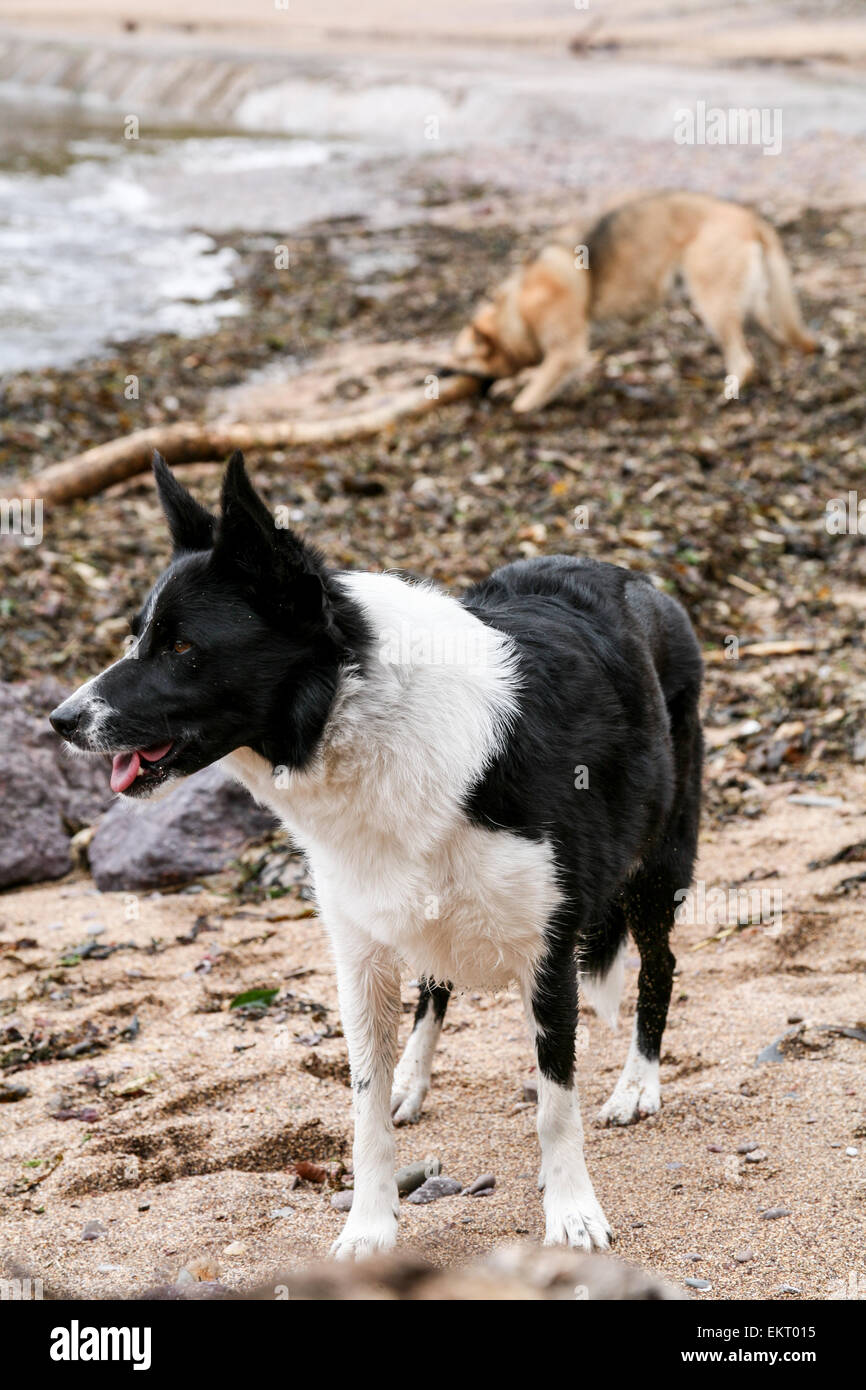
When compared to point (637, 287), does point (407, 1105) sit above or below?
below

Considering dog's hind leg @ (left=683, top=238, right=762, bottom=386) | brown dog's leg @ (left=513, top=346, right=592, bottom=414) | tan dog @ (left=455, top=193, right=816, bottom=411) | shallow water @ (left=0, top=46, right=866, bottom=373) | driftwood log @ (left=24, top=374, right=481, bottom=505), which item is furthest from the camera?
shallow water @ (left=0, top=46, right=866, bottom=373)

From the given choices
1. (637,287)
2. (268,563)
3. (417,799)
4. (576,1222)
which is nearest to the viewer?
(268,563)

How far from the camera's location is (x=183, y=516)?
3070 mm

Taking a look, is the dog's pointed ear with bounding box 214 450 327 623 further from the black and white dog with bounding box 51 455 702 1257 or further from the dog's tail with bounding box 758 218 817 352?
the dog's tail with bounding box 758 218 817 352

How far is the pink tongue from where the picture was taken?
2.87m

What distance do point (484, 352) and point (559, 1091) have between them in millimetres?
9419

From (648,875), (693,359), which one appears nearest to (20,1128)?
(648,875)

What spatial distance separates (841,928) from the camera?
447cm

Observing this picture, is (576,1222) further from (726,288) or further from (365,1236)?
(726,288)

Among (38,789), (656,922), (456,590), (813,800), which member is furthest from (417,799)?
(456,590)

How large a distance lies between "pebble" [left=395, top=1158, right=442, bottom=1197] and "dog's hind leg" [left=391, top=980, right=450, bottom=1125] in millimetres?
287

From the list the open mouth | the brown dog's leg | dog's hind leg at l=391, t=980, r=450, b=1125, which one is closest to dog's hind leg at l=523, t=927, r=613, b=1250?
dog's hind leg at l=391, t=980, r=450, b=1125
